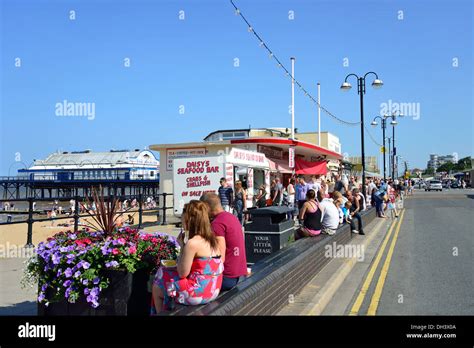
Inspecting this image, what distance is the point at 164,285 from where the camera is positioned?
169 inches

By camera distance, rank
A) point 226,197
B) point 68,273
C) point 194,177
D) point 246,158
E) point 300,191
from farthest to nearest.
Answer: point 246,158 → point 194,177 → point 300,191 → point 226,197 → point 68,273

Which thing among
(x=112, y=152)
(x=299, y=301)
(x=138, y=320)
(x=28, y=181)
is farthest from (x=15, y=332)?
(x=112, y=152)

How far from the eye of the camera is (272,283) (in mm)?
5340

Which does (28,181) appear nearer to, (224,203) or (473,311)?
(224,203)

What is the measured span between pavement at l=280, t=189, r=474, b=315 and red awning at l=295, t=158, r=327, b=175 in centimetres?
1545

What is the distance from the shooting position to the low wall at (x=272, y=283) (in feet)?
13.7

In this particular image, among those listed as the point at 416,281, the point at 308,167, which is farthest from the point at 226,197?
the point at 308,167

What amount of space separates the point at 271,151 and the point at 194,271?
857 inches

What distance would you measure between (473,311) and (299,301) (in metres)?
2.33

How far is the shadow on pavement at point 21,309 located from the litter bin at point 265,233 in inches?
156

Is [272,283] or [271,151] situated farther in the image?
[271,151]

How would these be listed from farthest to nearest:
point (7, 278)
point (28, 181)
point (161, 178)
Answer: point (28, 181) < point (161, 178) < point (7, 278)

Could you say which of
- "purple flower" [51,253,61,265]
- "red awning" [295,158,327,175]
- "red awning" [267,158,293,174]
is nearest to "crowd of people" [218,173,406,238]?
"red awning" [267,158,293,174]

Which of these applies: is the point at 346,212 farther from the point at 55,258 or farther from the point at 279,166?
the point at 279,166
